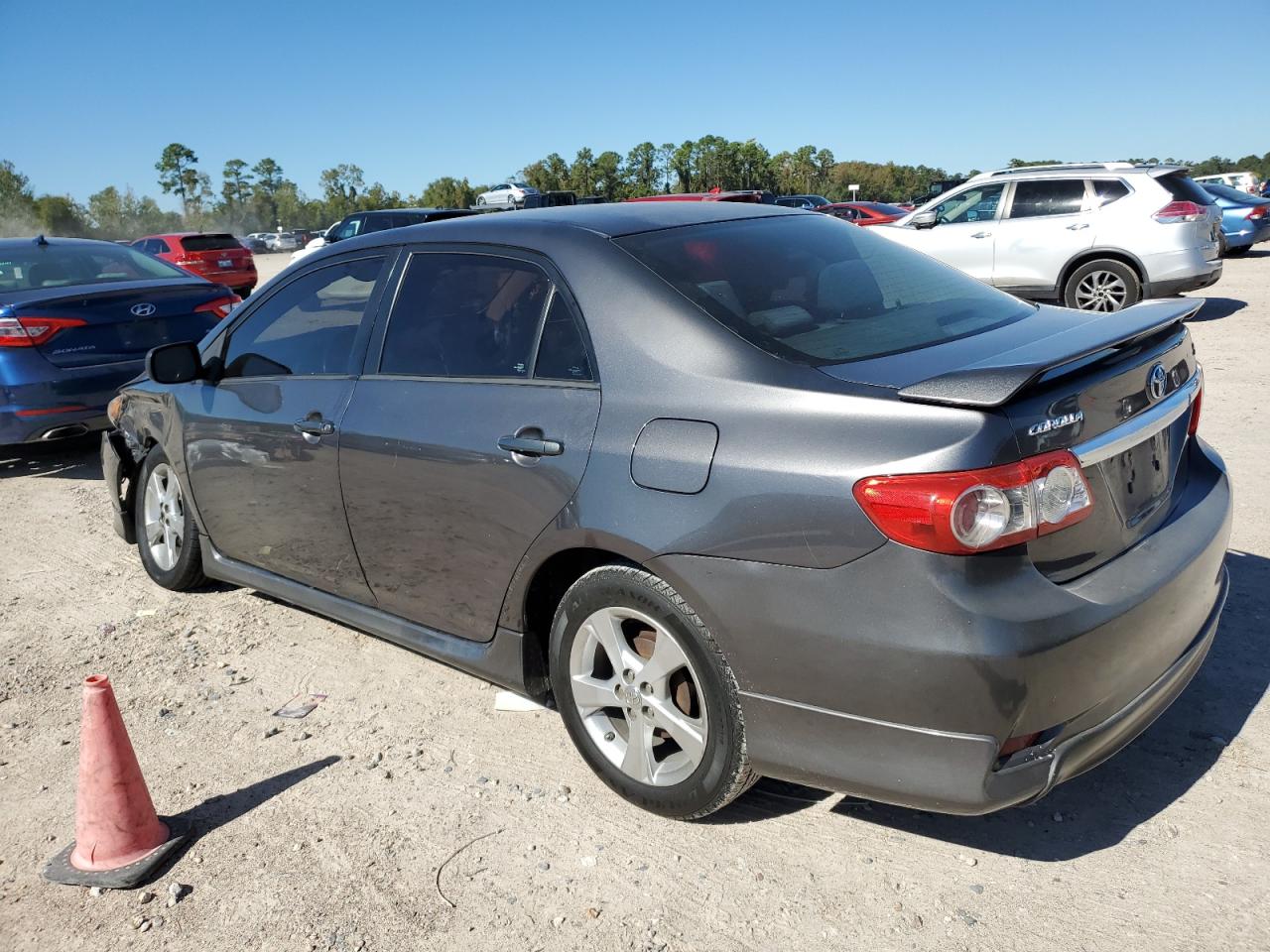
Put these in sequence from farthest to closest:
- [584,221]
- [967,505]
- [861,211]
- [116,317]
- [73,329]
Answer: [861,211]
[116,317]
[73,329]
[584,221]
[967,505]

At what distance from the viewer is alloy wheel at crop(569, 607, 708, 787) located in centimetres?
287

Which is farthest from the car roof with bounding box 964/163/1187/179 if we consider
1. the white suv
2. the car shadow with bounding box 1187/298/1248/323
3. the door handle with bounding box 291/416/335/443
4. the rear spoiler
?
the door handle with bounding box 291/416/335/443

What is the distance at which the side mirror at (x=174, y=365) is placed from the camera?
449 cm

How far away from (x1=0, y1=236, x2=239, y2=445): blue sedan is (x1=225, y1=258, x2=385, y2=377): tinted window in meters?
3.40

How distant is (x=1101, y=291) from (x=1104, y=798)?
9.88 m

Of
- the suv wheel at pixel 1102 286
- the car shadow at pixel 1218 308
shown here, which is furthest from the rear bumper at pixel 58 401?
the car shadow at pixel 1218 308

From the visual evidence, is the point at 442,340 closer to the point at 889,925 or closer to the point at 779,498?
the point at 779,498

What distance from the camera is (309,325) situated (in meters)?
4.27

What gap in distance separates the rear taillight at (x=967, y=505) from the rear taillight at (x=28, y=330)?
6735 millimetres

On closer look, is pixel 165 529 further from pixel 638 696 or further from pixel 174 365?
pixel 638 696

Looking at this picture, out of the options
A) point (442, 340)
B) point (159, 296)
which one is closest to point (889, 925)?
point (442, 340)

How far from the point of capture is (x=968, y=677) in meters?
2.31

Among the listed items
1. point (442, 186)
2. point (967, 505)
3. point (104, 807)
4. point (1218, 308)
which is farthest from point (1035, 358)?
point (442, 186)

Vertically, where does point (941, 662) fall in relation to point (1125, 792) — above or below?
above
